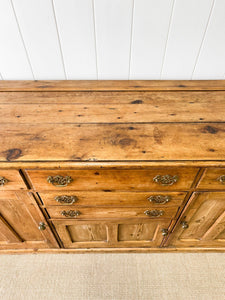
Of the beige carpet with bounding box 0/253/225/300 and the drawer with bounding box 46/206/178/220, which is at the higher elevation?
the drawer with bounding box 46/206/178/220

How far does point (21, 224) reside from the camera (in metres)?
1.08

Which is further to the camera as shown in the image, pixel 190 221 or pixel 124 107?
pixel 190 221

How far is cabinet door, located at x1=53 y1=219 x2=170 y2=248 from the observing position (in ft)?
3.55

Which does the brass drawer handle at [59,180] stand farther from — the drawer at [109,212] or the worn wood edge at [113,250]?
the worn wood edge at [113,250]

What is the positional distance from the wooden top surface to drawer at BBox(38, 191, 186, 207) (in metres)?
0.23

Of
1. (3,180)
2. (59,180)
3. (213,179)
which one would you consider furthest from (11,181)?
(213,179)

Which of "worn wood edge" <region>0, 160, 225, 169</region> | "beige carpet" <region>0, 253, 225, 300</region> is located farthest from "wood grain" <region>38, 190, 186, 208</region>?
"beige carpet" <region>0, 253, 225, 300</region>

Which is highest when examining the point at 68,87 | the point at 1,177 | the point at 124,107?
the point at 68,87

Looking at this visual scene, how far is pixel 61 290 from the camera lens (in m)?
1.25

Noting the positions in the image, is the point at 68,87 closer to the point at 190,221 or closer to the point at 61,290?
the point at 190,221

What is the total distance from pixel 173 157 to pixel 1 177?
72 centimetres

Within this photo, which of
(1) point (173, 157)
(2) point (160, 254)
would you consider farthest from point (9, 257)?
(1) point (173, 157)
